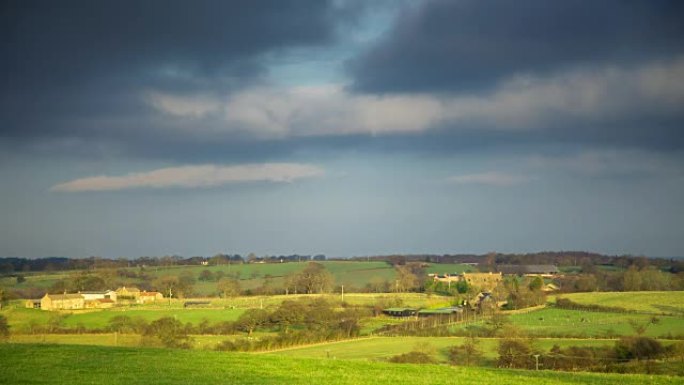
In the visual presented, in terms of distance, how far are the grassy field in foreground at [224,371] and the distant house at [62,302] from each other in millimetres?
47415

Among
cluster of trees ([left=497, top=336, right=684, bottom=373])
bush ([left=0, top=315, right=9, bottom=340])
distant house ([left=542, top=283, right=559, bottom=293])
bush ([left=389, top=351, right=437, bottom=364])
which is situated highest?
distant house ([left=542, top=283, right=559, bottom=293])

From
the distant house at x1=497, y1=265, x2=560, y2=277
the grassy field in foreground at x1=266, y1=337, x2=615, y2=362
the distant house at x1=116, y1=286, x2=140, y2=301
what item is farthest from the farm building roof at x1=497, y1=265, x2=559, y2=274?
the grassy field in foreground at x1=266, y1=337, x2=615, y2=362

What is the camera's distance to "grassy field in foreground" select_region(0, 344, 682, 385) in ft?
62.2

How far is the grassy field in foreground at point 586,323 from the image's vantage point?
51.5 metres

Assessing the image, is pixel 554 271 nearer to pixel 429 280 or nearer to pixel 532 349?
pixel 429 280

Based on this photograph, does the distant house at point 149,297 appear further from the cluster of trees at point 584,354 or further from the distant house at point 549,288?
the cluster of trees at point 584,354

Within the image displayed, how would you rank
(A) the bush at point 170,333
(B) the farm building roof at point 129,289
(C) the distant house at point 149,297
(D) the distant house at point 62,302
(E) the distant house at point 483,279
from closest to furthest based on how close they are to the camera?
(A) the bush at point 170,333, (D) the distant house at point 62,302, (C) the distant house at point 149,297, (B) the farm building roof at point 129,289, (E) the distant house at point 483,279

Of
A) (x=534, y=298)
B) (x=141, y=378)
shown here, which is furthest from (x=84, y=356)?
(x=534, y=298)

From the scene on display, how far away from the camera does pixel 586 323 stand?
5975cm

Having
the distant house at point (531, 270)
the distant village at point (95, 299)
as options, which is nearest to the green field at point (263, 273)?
the distant village at point (95, 299)

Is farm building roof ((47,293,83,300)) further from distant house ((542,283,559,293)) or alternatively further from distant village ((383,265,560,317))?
distant house ((542,283,559,293))

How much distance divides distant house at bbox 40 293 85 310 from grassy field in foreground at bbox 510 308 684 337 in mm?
44674

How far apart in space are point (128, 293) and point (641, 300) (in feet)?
195

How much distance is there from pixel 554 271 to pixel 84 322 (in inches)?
2999
